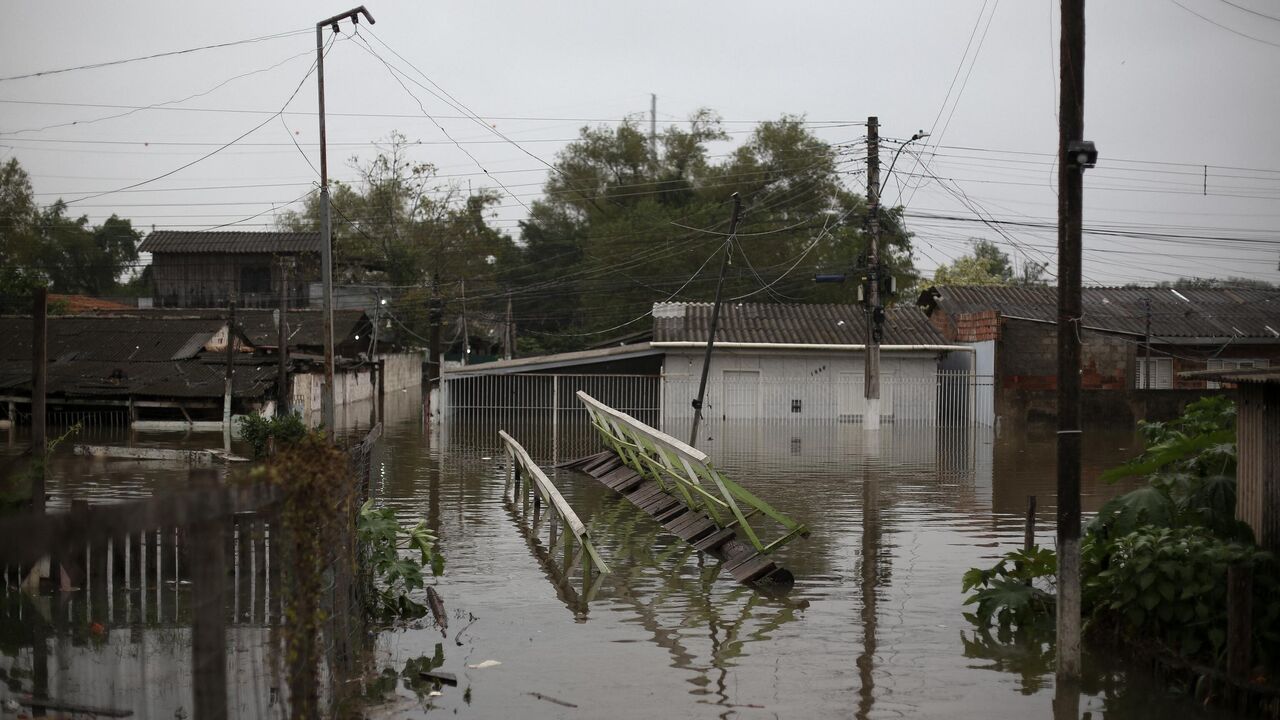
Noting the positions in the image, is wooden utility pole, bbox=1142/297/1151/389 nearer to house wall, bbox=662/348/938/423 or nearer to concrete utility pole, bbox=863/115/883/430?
house wall, bbox=662/348/938/423

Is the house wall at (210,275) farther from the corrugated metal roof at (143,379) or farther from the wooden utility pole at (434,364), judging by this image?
the corrugated metal roof at (143,379)

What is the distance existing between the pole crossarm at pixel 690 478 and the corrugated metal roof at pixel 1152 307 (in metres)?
25.1

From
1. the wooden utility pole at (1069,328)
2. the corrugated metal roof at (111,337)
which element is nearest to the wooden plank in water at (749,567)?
the wooden utility pole at (1069,328)

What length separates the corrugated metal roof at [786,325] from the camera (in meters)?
35.2

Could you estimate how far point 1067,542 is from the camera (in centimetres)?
740

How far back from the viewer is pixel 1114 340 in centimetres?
3525

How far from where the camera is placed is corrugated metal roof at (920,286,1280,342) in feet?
127

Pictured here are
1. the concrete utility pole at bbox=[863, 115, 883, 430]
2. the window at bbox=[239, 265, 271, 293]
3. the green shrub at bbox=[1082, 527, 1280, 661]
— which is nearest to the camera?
the green shrub at bbox=[1082, 527, 1280, 661]

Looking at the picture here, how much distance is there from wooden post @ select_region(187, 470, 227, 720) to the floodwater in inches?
49.9

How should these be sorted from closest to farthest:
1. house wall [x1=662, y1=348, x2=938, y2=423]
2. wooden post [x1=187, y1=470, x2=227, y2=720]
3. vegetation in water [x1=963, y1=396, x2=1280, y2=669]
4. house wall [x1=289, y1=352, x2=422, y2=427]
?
wooden post [x1=187, y1=470, x2=227, y2=720], vegetation in water [x1=963, y1=396, x2=1280, y2=669], house wall [x1=289, y1=352, x2=422, y2=427], house wall [x1=662, y1=348, x2=938, y2=423]

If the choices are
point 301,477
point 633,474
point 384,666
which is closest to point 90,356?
point 633,474

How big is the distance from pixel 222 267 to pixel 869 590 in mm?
49060

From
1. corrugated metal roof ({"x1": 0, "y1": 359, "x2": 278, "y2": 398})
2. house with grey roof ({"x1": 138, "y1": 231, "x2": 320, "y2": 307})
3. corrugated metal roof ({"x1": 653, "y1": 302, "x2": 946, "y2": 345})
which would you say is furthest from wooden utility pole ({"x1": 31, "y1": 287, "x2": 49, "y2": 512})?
house with grey roof ({"x1": 138, "y1": 231, "x2": 320, "y2": 307})

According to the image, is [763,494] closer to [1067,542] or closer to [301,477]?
[1067,542]
